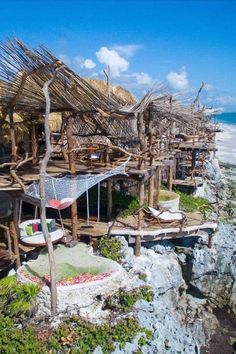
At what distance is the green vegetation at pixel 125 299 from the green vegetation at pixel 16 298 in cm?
175

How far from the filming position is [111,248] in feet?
33.8

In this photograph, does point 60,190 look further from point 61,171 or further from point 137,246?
point 137,246

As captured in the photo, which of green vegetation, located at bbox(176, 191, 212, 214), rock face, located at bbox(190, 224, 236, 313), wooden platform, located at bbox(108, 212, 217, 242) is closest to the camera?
wooden platform, located at bbox(108, 212, 217, 242)

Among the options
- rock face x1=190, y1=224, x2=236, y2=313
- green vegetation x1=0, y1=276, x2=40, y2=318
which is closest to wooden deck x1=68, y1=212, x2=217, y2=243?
rock face x1=190, y1=224, x2=236, y2=313

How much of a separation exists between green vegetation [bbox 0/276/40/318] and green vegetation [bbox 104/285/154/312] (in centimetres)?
175

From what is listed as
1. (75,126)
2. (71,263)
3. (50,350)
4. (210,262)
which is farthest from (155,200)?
(50,350)

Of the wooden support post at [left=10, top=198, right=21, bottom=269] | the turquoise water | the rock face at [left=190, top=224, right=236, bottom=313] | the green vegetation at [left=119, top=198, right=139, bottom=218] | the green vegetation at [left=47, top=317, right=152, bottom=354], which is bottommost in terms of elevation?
the rock face at [left=190, top=224, right=236, bottom=313]

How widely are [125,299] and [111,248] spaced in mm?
2304

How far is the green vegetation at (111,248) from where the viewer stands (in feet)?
33.0

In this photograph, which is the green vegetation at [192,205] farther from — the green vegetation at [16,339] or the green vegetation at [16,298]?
the green vegetation at [16,339]

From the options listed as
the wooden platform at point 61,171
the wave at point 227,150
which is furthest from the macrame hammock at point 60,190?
the wave at point 227,150

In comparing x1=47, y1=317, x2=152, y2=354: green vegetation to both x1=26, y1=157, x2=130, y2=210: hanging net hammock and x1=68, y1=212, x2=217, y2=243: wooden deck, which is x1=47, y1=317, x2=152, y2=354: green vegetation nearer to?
x1=26, y1=157, x2=130, y2=210: hanging net hammock

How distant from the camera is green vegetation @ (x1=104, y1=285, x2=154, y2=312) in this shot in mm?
8016

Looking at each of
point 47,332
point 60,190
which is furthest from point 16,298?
point 60,190
